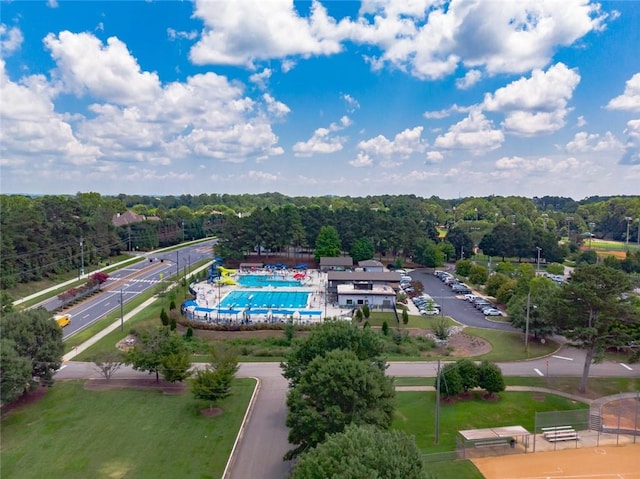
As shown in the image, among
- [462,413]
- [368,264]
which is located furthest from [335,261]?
[462,413]

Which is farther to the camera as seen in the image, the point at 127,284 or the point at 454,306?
the point at 127,284

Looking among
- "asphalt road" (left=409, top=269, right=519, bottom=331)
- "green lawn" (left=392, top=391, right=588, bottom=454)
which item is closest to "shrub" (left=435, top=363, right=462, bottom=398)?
"green lawn" (left=392, top=391, right=588, bottom=454)

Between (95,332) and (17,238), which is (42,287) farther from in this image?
(95,332)

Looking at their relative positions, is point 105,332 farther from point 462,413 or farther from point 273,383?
point 462,413

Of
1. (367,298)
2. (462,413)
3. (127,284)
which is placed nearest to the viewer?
(462,413)

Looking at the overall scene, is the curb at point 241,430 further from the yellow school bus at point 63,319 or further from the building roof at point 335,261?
the building roof at point 335,261

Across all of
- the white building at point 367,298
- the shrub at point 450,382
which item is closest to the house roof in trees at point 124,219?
the white building at point 367,298

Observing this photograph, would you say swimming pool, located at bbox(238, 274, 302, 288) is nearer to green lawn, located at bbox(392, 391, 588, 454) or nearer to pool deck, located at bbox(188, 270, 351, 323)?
pool deck, located at bbox(188, 270, 351, 323)
